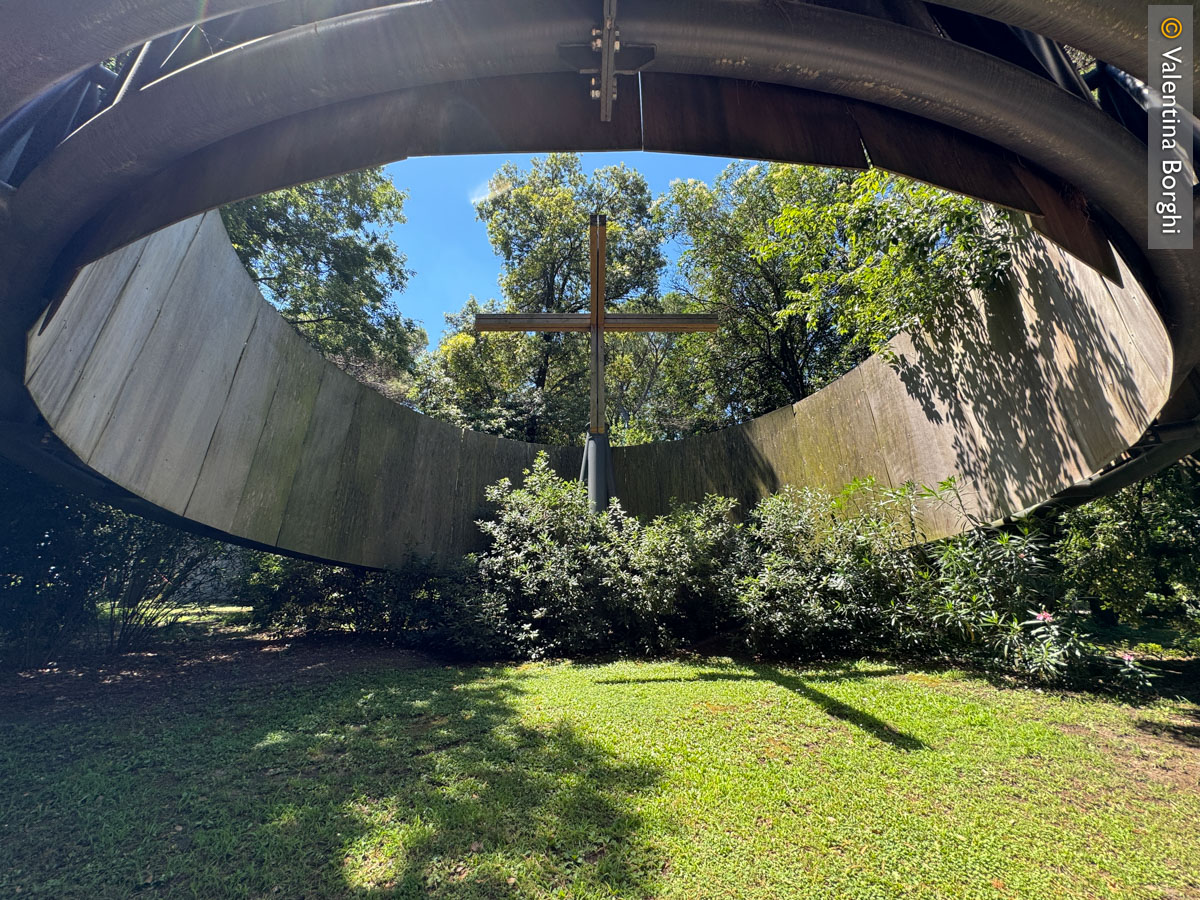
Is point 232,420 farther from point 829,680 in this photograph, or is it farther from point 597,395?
point 829,680

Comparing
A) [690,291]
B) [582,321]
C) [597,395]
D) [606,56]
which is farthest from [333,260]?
[606,56]

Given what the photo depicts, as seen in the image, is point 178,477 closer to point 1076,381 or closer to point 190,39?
point 190,39

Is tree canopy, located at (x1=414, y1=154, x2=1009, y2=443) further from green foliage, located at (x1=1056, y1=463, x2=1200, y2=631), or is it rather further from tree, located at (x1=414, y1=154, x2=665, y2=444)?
green foliage, located at (x1=1056, y1=463, x2=1200, y2=631)

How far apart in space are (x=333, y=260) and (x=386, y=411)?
661cm

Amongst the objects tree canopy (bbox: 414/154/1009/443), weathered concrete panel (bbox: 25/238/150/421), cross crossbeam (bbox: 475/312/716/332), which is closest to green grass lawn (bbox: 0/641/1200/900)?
weathered concrete panel (bbox: 25/238/150/421)

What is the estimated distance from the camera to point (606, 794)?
2223 mm

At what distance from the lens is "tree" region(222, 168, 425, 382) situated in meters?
10.1

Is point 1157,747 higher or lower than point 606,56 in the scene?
lower

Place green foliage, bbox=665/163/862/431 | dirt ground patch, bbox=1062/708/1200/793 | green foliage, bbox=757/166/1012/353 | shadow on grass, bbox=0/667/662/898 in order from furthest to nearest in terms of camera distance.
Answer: green foliage, bbox=665/163/862/431, green foliage, bbox=757/166/1012/353, dirt ground patch, bbox=1062/708/1200/793, shadow on grass, bbox=0/667/662/898

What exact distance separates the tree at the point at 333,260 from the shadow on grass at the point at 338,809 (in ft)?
31.1

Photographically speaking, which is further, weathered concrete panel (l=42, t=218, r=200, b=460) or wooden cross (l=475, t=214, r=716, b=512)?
wooden cross (l=475, t=214, r=716, b=512)

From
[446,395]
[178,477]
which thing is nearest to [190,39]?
[178,477]

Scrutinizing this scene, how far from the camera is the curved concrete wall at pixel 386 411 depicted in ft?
11.1

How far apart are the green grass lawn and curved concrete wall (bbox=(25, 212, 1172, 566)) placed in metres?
1.77
